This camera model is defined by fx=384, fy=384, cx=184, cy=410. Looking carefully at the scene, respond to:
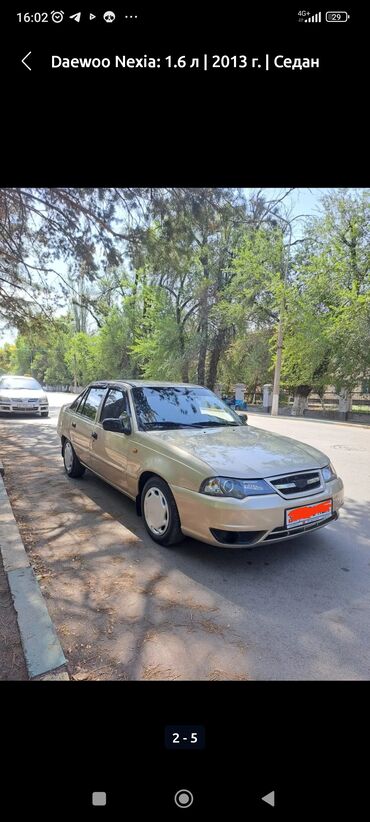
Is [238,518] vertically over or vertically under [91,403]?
under

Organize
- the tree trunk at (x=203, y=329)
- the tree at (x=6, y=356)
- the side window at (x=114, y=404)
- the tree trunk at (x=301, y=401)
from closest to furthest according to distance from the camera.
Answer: the side window at (x=114, y=404) < the tree trunk at (x=301, y=401) < the tree trunk at (x=203, y=329) < the tree at (x=6, y=356)

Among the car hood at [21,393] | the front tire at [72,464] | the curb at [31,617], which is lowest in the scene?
the curb at [31,617]

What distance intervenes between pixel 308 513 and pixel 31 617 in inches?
80.6

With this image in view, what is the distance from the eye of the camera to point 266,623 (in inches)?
93.2

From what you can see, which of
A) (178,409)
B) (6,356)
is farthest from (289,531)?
(6,356)

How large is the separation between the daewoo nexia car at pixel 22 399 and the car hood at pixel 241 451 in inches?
445

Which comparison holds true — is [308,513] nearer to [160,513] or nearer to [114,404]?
[160,513]

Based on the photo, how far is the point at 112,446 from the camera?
13.7 ft

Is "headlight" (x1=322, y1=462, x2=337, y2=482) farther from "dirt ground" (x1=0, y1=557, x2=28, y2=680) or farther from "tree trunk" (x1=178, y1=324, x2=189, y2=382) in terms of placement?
"tree trunk" (x1=178, y1=324, x2=189, y2=382)
